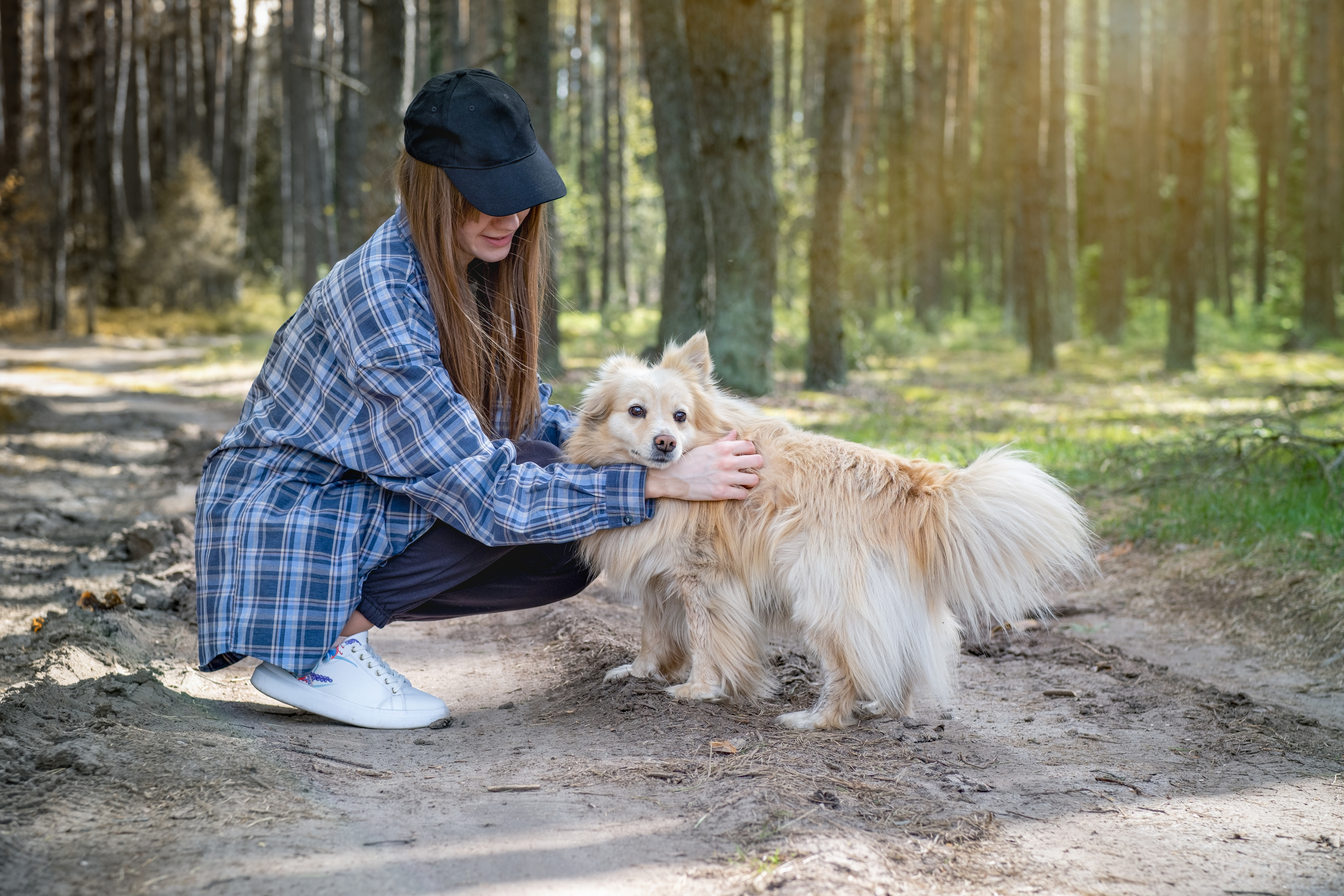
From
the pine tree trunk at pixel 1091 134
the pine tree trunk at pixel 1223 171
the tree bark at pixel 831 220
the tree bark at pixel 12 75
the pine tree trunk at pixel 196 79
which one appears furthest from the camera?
the pine tree trunk at pixel 196 79

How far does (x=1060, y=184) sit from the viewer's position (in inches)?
674

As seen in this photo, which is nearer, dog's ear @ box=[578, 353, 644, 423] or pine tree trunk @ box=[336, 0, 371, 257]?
dog's ear @ box=[578, 353, 644, 423]

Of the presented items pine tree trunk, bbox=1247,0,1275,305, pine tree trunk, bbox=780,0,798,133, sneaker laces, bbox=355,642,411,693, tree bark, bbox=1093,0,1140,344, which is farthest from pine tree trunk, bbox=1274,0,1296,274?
sneaker laces, bbox=355,642,411,693

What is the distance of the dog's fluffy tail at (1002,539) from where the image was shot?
2.99m

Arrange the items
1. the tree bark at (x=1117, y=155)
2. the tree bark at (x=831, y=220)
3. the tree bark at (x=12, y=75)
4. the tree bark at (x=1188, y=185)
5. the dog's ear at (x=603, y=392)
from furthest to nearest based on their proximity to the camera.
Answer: the tree bark at (x=12, y=75) → the tree bark at (x=1117, y=155) → the tree bark at (x=1188, y=185) → the tree bark at (x=831, y=220) → the dog's ear at (x=603, y=392)

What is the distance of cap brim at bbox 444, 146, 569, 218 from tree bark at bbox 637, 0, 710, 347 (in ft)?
24.9

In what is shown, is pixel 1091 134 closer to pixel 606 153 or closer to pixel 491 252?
pixel 606 153

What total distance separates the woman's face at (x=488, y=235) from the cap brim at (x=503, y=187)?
7cm

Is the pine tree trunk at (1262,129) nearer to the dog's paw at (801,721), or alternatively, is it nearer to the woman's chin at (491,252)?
the dog's paw at (801,721)

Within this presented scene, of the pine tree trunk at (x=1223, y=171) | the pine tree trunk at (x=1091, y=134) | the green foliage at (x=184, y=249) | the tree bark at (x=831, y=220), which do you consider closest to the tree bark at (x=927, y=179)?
the pine tree trunk at (x=1091, y=134)

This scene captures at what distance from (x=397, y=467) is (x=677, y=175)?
8.48m

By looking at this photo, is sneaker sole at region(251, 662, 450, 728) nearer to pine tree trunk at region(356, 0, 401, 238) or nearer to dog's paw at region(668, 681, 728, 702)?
dog's paw at region(668, 681, 728, 702)

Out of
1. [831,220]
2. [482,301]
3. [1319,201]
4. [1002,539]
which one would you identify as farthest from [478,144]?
[1319,201]

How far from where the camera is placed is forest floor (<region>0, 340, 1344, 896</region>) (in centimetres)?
212
